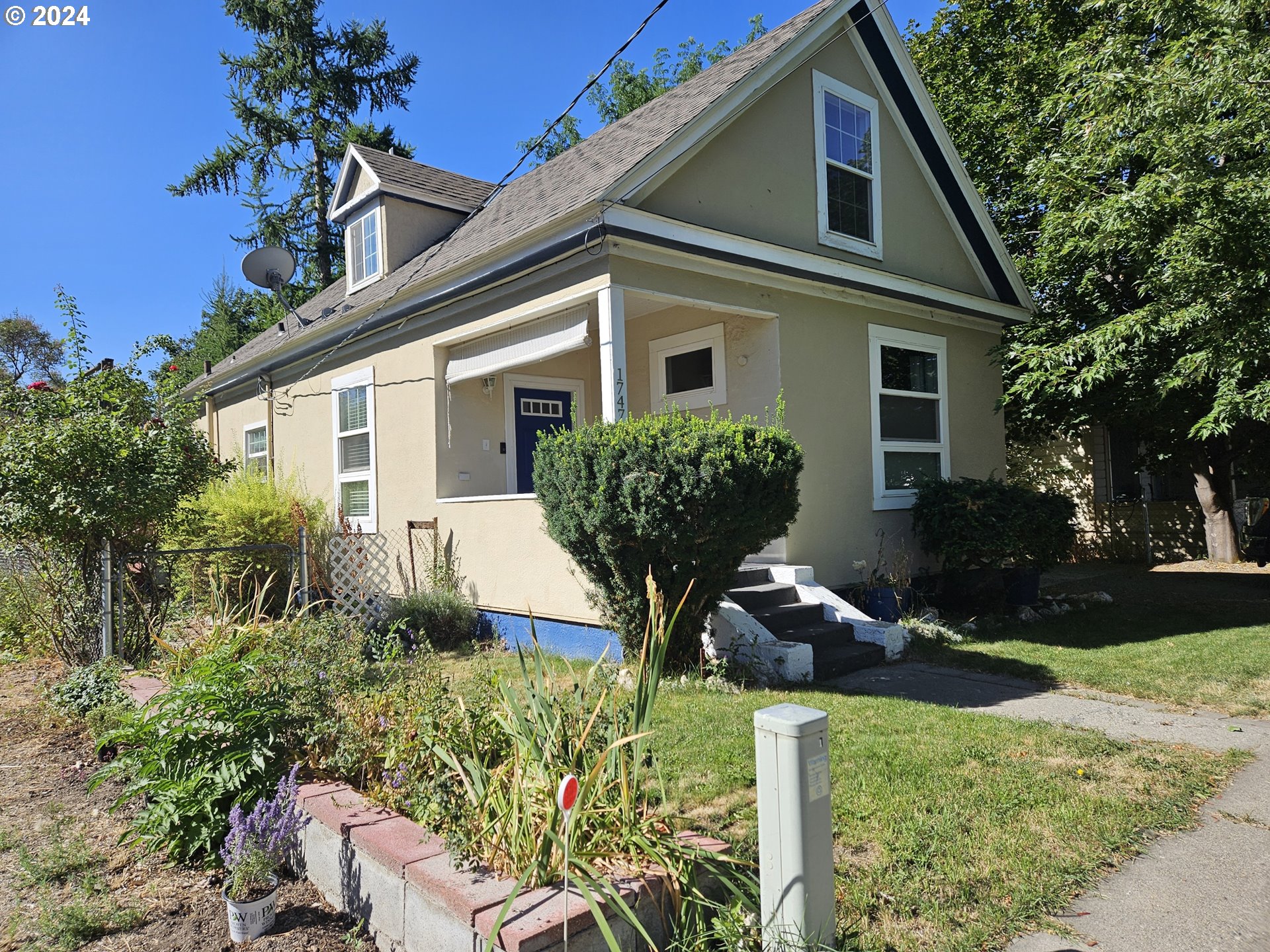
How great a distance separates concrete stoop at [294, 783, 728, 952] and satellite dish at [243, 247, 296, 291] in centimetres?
1216

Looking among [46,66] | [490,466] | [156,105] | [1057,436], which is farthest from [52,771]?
[1057,436]

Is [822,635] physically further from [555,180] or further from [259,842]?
[555,180]

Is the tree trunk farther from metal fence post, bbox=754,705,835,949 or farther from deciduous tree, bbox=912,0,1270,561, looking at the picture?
metal fence post, bbox=754,705,835,949

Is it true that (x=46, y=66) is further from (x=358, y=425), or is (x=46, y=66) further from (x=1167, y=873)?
(x=1167, y=873)

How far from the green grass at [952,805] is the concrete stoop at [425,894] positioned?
624mm

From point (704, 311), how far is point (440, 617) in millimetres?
4326

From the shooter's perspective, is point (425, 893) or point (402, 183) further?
point (402, 183)

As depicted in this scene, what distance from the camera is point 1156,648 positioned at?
7.58m

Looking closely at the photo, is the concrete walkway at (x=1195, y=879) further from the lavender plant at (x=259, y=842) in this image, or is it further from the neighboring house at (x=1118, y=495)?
the neighboring house at (x=1118, y=495)

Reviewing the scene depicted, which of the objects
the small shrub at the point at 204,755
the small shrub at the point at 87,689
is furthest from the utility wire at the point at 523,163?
the small shrub at the point at 87,689

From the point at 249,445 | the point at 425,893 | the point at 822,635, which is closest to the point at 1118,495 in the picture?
the point at 822,635

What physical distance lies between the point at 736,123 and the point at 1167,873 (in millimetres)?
7304

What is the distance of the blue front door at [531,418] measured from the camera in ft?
33.8

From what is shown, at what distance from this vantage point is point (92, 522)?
6547mm
